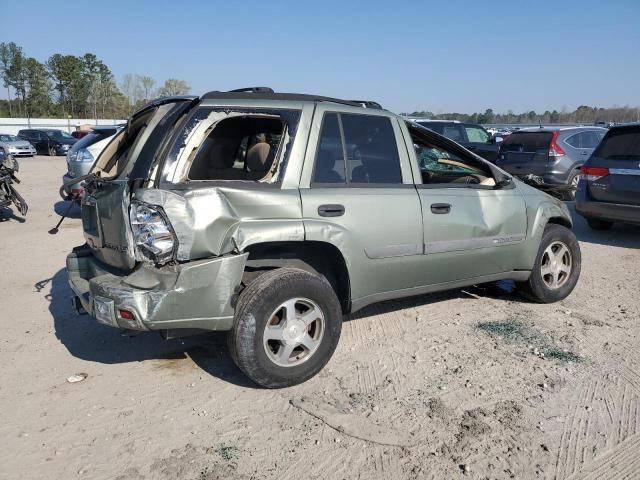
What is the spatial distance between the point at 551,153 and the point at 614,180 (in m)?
4.12

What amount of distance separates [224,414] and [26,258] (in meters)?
5.02

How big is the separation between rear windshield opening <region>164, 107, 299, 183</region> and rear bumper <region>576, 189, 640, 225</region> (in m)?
5.51

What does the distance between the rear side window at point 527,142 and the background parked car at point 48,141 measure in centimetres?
2666

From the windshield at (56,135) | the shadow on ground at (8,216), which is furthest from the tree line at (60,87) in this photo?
the shadow on ground at (8,216)

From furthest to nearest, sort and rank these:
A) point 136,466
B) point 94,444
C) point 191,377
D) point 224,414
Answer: point 191,377
point 224,414
point 94,444
point 136,466

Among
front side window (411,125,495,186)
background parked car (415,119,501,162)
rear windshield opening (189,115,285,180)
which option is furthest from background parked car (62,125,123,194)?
background parked car (415,119,501,162)

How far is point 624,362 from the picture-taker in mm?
3904

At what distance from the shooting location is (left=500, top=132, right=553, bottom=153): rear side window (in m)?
11.6

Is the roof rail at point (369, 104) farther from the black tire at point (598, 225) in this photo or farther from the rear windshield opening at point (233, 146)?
the black tire at point (598, 225)

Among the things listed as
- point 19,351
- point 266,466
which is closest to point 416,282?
point 266,466

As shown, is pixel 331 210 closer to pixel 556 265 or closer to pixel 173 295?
pixel 173 295

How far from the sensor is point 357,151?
3945mm

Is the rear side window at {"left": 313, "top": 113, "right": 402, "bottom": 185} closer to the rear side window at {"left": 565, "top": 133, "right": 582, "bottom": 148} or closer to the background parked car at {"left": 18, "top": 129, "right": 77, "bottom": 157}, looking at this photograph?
the rear side window at {"left": 565, "top": 133, "right": 582, "bottom": 148}

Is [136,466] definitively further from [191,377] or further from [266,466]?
[191,377]
